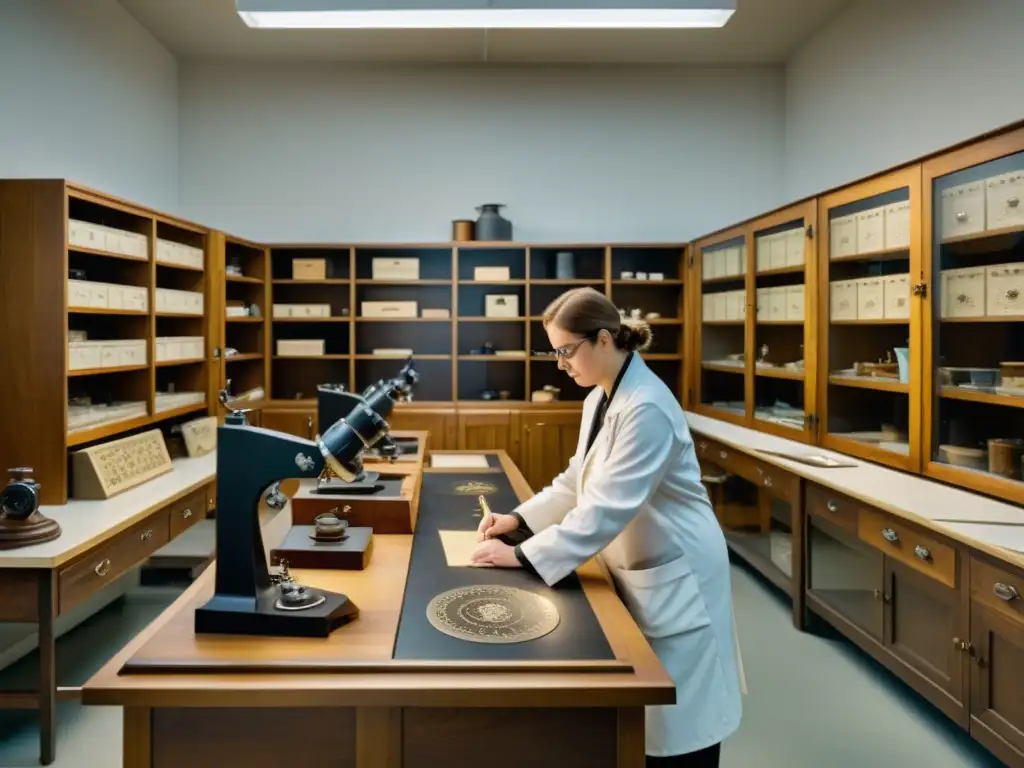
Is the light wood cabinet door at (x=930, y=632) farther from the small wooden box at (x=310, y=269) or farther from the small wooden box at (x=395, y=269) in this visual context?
the small wooden box at (x=310, y=269)

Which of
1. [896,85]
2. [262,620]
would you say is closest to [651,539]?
[262,620]

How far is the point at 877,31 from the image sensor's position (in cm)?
442

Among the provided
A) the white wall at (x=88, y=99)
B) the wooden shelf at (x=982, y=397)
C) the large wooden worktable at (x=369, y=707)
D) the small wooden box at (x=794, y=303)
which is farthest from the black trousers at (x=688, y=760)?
the white wall at (x=88, y=99)

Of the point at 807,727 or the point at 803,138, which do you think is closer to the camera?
the point at 807,727

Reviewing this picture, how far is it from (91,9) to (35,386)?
265cm

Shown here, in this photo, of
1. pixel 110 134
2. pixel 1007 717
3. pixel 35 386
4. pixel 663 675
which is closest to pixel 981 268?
pixel 1007 717

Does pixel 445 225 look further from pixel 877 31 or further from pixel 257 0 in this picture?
pixel 877 31

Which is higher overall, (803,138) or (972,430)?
(803,138)

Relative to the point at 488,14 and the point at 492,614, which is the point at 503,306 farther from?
the point at 492,614

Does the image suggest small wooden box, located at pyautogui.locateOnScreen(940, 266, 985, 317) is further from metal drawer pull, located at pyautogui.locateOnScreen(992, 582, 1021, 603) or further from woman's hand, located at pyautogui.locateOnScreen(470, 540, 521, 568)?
woman's hand, located at pyautogui.locateOnScreen(470, 540, 521, 568)

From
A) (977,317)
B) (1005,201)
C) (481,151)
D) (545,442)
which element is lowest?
(545,442)

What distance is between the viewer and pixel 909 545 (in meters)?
2.62

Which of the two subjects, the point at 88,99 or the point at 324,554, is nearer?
the point at 324,554

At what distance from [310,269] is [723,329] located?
2.98 metres
